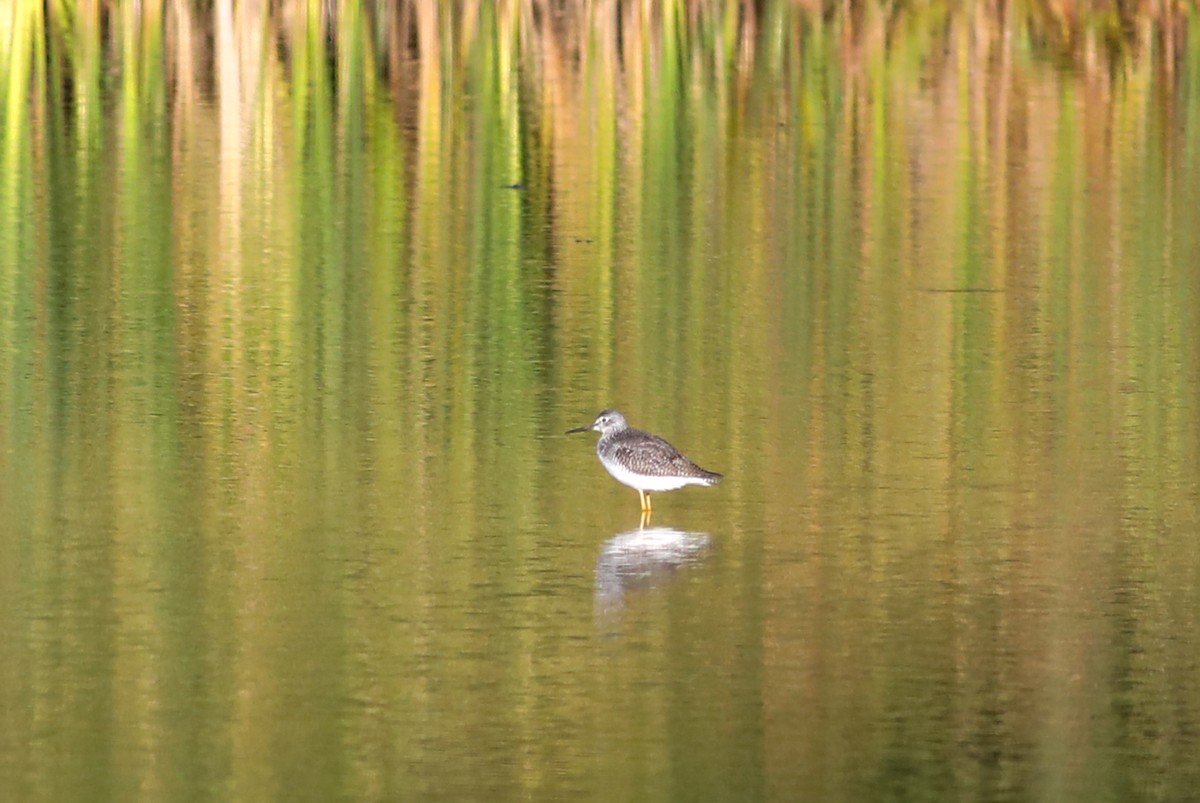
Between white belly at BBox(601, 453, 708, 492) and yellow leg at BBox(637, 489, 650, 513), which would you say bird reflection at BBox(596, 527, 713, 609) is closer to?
white belly at BBox(601, 453, 708, 492)

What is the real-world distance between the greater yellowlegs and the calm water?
17 centimetres

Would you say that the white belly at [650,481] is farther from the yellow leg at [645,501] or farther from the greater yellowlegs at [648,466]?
the yellow leg at [645,501]

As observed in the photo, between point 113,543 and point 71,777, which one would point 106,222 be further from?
point 71,777

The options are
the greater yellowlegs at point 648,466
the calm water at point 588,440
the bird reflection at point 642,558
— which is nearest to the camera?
the calm water at point 588,440

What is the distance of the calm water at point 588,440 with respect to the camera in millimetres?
8641

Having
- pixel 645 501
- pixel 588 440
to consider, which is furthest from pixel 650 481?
pixel 588 440

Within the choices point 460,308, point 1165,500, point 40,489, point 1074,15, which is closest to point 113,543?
point 40,489

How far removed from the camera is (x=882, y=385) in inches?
562

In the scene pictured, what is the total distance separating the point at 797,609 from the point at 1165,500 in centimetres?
Answer: 250

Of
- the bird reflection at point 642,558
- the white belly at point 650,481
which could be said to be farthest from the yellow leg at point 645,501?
the bird reflection at point 642,558

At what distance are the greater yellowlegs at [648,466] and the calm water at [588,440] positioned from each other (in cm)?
17

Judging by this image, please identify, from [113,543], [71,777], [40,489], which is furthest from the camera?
[40,489]

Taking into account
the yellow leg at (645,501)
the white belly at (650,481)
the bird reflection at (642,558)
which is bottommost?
the bird reflection at (642,558)

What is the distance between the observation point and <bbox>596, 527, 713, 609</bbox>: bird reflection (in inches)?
405
